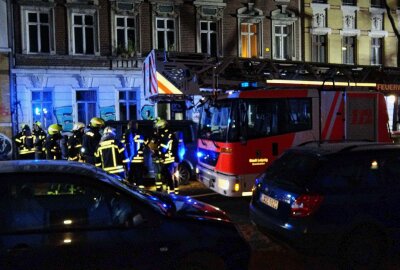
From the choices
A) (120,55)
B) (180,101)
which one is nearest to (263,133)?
(180,101)

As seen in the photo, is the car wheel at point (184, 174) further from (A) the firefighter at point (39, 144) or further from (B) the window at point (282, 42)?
(B) the window at point (282, 42)

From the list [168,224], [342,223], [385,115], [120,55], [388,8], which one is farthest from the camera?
[388,8]

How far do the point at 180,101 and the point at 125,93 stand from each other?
33.8 feet

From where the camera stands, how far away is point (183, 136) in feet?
43.1

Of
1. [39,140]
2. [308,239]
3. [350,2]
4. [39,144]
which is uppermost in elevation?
[350,2]

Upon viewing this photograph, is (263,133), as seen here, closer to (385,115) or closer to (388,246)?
(385,115)

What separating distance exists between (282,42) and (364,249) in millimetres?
19362

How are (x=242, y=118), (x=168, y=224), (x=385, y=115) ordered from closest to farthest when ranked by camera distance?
(x=168, y=224)
(x=242, y=118)
(x=385, y=115)

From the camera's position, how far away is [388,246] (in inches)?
224

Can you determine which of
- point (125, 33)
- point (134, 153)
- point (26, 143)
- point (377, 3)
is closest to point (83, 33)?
point (125, 33)

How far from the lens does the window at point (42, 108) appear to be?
766 inches

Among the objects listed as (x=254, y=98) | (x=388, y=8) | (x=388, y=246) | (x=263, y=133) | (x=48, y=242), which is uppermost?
(x=388, y=8)

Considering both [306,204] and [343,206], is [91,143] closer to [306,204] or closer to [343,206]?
[306,204]

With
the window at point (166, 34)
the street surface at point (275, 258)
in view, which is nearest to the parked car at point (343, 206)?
the street surface at point (275, 258)
